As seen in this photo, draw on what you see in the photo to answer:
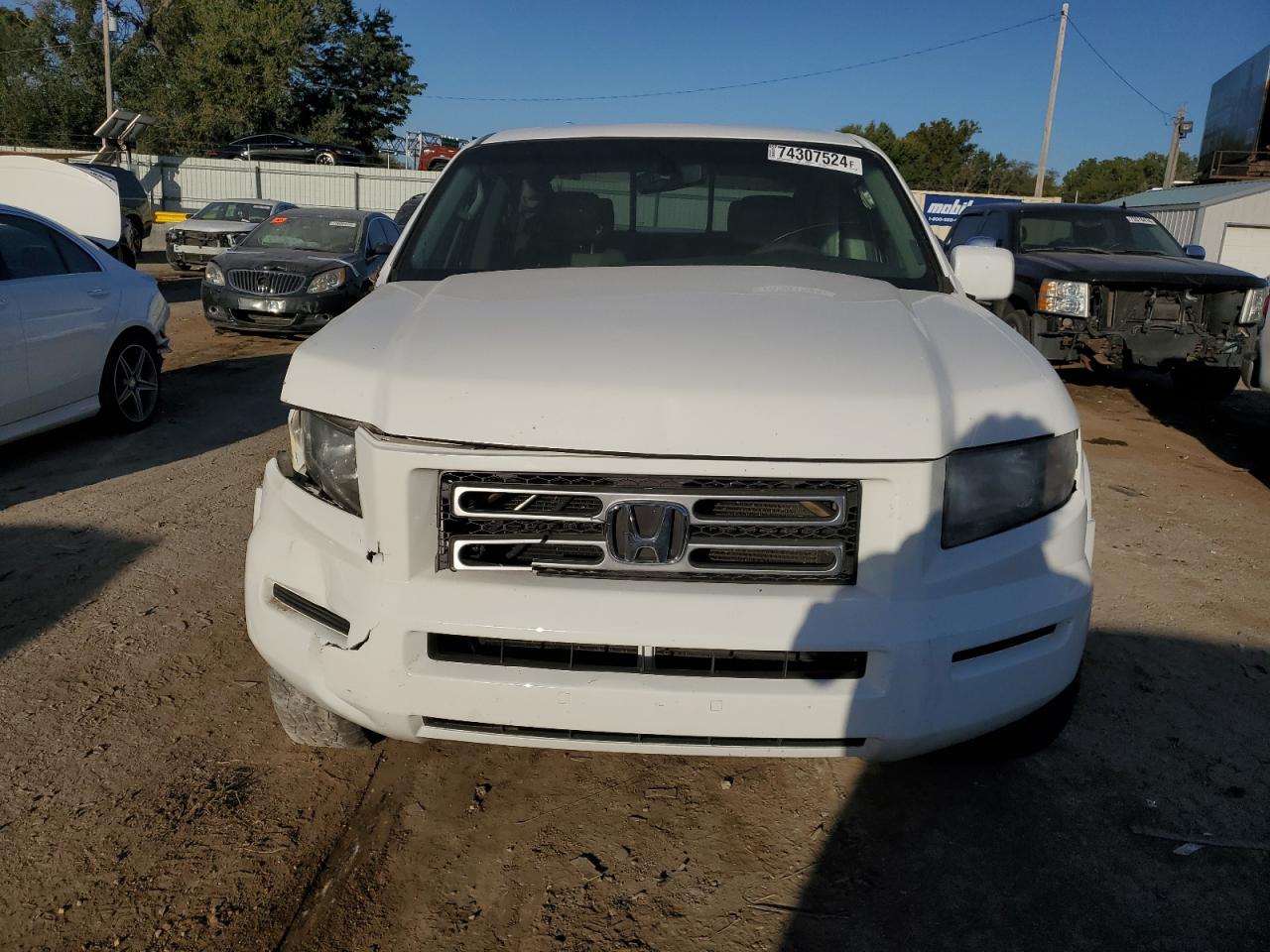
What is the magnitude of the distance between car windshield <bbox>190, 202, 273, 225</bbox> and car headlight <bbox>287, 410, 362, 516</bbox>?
61.4 ft

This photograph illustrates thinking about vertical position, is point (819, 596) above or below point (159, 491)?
above

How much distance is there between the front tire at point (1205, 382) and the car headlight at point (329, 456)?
29.0 ft

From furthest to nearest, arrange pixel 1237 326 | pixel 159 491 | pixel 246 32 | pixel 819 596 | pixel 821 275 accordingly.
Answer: pixel 246 32 → pixel 1237 326 → pixel 159 491 → pixel 821 275 → pixel 819 596

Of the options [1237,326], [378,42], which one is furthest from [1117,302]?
[378,42]

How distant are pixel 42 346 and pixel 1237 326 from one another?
29.8 ft

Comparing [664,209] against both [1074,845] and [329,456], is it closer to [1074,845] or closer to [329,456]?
Answer: [329,456]

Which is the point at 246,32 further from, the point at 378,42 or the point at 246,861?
the point at 246,861

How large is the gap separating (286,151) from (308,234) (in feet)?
89.5

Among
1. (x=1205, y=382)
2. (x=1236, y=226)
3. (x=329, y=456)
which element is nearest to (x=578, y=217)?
(x=329, y=456)

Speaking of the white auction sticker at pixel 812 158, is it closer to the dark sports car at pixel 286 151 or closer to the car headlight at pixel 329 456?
the car headlight at pixel 329 456

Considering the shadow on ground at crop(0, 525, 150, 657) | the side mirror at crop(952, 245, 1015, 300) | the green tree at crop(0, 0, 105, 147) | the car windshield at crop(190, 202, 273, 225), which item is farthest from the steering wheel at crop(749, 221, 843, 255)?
the green tree at crop(0, 0, 105, 147)

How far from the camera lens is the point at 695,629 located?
204 cm

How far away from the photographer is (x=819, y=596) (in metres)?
2.08

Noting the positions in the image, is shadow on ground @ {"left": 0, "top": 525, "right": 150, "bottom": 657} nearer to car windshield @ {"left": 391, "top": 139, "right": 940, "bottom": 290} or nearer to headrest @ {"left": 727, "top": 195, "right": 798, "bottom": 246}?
car windshield @ {"left": 391, "top": 139, "right": 940, "bottom": 290}
